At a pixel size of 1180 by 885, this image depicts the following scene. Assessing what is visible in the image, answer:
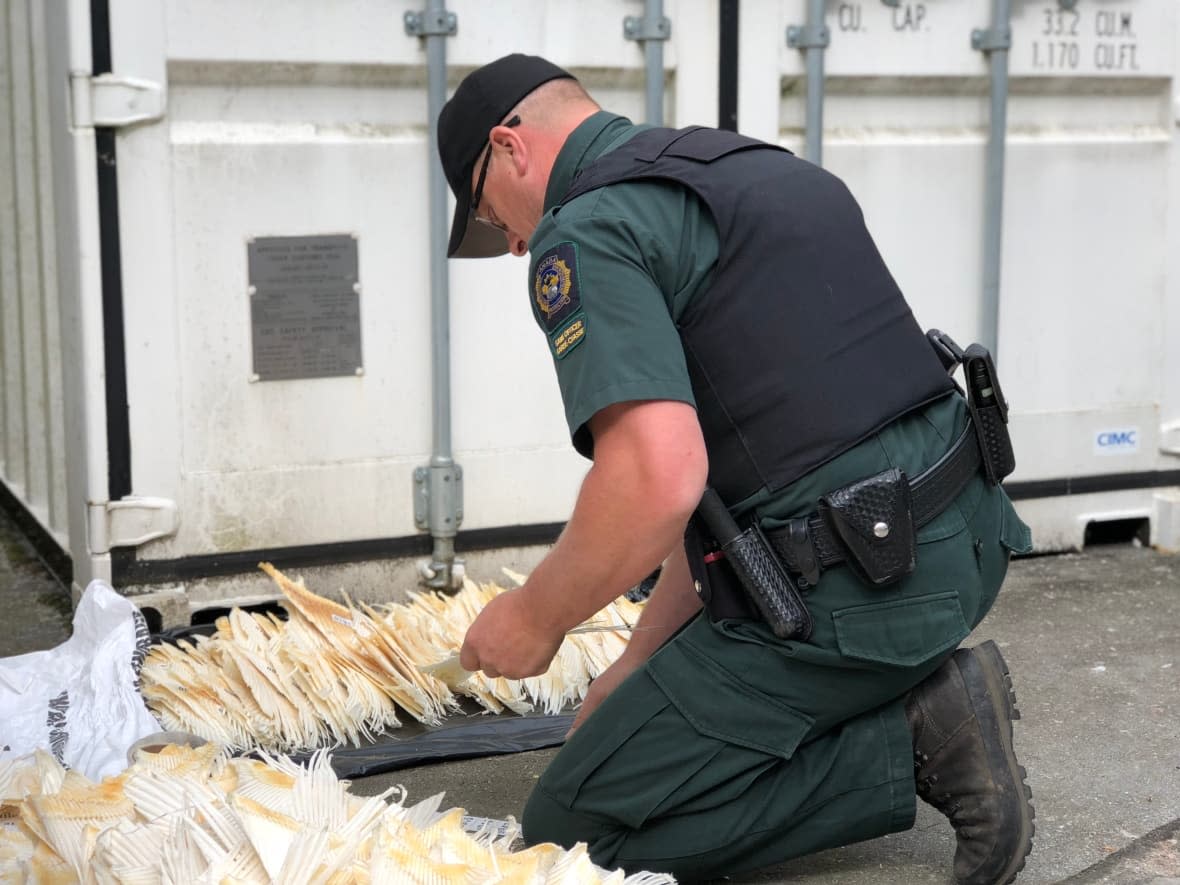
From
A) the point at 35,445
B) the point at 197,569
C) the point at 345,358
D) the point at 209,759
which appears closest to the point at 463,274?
the point at 345,358

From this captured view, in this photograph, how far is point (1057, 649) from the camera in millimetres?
4195

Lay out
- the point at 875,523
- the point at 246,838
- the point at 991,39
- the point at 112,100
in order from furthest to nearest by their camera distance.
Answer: the point at 991,39, the point at 112,100, the point at 875,523, the point at 246,838

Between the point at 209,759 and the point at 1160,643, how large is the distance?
2533mm

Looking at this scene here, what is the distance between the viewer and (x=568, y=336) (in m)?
2.57

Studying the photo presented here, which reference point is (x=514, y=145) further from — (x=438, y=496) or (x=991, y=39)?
(x=991, y=39)

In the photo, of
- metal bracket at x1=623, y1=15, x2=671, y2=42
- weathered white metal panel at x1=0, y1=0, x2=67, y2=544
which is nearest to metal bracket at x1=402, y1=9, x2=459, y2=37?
metal bracket at x1=623, y1=15, x2=671, y2=42

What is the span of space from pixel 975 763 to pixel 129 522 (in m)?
2.28

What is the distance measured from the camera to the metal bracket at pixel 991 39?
15.4 feet

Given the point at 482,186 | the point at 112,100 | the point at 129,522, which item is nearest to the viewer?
the point at 482,186

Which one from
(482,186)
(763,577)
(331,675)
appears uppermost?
(482,186)

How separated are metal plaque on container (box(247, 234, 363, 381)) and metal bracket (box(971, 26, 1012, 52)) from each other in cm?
191

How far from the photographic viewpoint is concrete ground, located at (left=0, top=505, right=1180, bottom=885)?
9.66 feet

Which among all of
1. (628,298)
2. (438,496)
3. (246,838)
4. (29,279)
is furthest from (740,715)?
(29,279)

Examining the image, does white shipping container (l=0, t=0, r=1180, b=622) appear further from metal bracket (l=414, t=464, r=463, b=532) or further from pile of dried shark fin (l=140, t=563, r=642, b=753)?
pile of dried shark fin (l=140, t=563, r=642, b=753)
